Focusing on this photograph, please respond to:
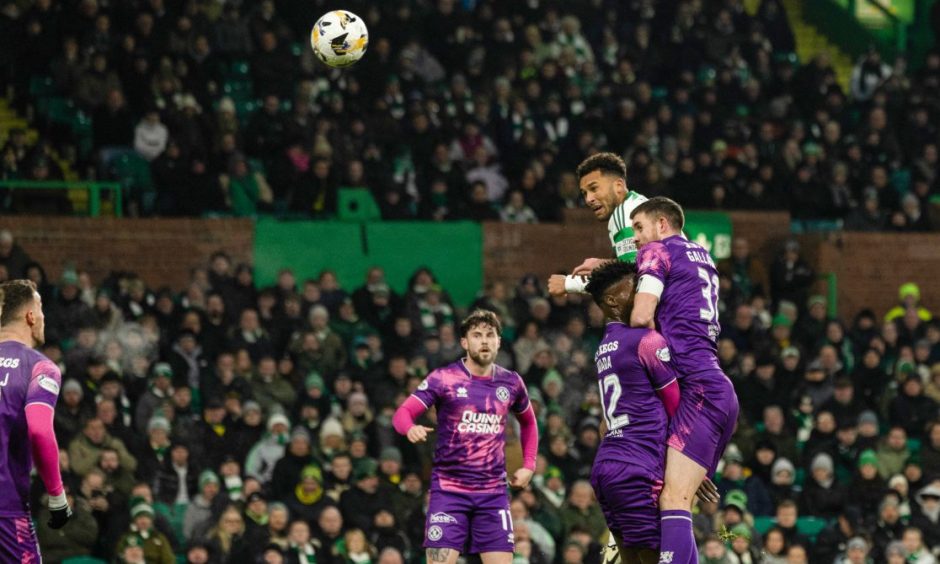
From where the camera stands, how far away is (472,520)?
11.1m

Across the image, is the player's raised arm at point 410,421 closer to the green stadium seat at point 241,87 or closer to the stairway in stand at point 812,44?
the green stadium seat at point 241,87

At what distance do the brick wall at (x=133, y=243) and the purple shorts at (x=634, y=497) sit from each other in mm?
11201

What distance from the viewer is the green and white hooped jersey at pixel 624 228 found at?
9.66 metres

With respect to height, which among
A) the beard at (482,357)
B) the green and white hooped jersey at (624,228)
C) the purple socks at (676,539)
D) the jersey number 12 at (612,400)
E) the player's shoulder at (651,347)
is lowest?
the purple socks at (676,539)

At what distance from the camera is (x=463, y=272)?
20.4 meters

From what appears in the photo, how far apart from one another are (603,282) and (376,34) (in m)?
13.6

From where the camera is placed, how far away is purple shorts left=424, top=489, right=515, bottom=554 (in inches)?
432

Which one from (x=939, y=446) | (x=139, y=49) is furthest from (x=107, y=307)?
(x=939, y=446)

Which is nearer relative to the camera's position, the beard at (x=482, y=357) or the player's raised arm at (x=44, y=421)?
the player's raised arm at (x=44, y=421)

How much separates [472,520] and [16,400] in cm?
342

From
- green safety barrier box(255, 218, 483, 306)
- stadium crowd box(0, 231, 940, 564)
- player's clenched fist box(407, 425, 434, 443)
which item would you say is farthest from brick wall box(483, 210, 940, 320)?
player's clenched fist box(407, 425, 434, 443)

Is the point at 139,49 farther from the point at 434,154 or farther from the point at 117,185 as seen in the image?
the point at 434,154

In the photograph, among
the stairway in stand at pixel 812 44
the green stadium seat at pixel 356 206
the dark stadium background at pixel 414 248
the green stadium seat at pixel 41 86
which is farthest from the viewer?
the stairway in stand at pixel 812 44

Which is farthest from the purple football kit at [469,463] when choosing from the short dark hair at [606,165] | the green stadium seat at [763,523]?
the green stadium seat at [763,523]
